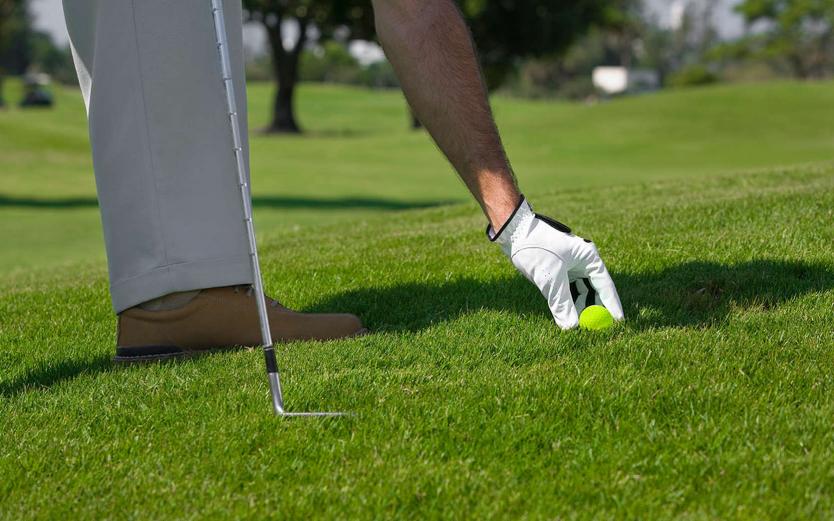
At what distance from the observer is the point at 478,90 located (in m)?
3.34

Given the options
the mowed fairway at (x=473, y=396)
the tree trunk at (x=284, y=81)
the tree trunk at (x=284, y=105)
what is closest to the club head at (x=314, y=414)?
the mowed fairway at (x=473, y=396)

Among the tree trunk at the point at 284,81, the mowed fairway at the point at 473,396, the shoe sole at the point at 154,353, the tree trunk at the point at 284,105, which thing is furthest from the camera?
the tree trunk at the point at 284,105

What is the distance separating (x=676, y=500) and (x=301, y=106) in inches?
2408

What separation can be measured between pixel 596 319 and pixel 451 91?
34.2 inches

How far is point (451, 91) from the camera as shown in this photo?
131 inches

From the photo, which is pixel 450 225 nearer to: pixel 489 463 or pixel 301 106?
pixel 489 463

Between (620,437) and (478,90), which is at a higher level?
(478,90)

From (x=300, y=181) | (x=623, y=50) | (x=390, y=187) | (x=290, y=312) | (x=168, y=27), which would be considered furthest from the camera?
(x=623, y=50)

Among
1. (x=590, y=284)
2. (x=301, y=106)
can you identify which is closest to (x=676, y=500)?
(x=590, y=284)

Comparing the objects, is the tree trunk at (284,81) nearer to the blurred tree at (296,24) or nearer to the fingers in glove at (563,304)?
the blurred tree at (296,24)

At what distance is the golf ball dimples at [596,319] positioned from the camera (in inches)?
129

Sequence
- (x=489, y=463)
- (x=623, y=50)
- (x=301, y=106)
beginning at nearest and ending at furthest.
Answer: (x=489, y=463), (x=301, y=106), (x=623, y=50)

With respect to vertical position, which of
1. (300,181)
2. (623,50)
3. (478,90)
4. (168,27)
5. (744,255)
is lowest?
(623,50)

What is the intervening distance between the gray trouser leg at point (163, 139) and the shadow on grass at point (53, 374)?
0.25 meters
